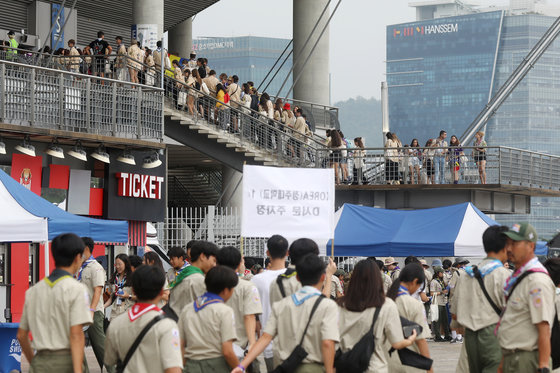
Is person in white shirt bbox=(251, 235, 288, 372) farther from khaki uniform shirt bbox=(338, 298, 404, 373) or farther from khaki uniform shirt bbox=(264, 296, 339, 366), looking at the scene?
khaki uniform shirt bbox=(264, 296, 339, 366)

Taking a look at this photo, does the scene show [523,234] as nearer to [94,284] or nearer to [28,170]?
[94,284]

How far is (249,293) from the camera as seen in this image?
8922 mm

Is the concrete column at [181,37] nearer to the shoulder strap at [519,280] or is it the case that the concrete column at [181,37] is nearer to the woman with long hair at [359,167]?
the woman with long hair at [359,167]

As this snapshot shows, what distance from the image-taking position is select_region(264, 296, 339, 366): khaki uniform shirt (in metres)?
7.36

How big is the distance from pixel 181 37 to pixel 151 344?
147 feet

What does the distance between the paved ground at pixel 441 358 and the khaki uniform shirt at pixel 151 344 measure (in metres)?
8.95

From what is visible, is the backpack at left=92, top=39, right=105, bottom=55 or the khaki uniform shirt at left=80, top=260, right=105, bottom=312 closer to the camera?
the khaki uniform shirt at left=80, top=260, right=105, bottom=312

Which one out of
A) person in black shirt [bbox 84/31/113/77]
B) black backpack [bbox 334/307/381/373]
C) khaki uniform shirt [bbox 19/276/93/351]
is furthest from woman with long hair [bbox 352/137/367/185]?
khaki uniform shirt [bbox 19/276/93/351]

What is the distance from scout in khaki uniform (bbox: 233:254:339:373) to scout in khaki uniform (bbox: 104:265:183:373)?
0.73 metres

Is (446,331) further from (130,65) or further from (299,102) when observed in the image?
(299,102)

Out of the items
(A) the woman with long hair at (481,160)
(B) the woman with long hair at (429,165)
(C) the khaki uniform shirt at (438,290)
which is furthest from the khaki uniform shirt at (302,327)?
(B) the woman with long hair at (429,165)

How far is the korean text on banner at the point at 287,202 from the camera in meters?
12.0

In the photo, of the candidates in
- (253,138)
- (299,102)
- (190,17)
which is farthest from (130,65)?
(190,17)

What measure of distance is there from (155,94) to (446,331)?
9180 millimetres
